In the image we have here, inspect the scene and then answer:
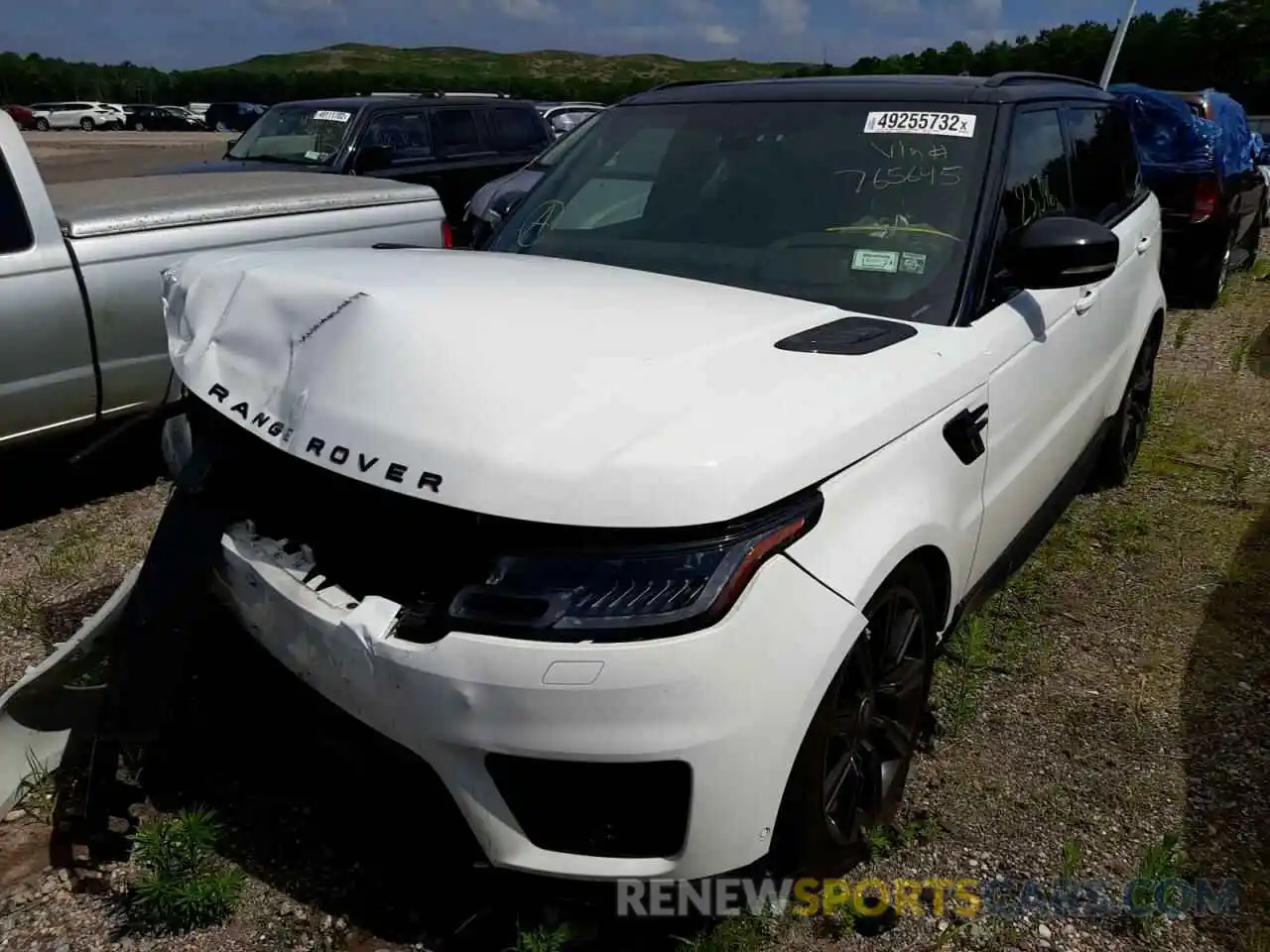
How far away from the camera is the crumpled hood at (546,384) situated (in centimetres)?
180

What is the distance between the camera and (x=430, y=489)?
1.83 meters

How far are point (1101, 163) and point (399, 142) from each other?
22.8 feet

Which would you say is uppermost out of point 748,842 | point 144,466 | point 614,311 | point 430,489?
point 614,311

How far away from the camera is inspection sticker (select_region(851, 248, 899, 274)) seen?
2758 millimetres

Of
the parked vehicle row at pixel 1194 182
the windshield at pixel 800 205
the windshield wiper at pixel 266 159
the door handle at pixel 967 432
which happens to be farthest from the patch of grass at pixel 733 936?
the windshield wiper at pixel 266 159

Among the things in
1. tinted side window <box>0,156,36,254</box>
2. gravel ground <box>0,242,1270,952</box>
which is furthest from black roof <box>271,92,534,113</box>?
gravel ground <box>0,242,1270,952</box>

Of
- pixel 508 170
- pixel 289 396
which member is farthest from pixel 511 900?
pixel 508 170

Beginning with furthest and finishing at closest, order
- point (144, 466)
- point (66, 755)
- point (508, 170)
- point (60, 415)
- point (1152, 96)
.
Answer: point (508, 170) → point (1152, 96) → point (144, 466) → point (60, 415) → point (66, 755)

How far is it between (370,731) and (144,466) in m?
3.69

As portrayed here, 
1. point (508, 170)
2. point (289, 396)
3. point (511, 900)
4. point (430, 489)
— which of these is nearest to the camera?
point (430, 489)

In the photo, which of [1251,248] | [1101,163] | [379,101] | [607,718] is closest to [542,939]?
[607,718]

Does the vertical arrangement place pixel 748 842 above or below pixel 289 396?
below

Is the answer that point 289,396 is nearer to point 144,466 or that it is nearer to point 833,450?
point 833,450

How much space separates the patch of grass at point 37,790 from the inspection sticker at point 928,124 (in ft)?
9.29
